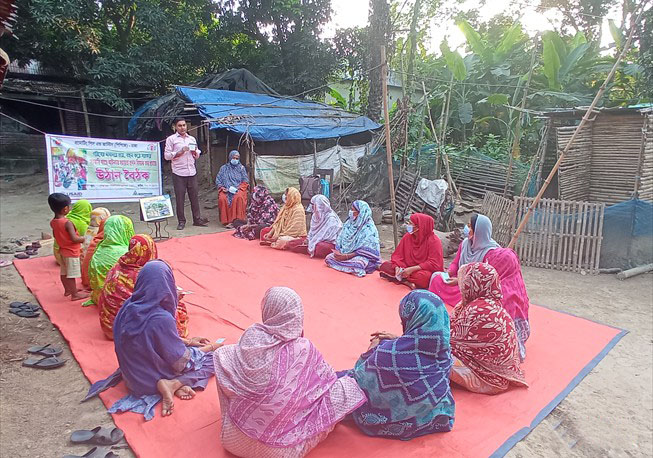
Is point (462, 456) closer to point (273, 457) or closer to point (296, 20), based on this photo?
point (273, 457)

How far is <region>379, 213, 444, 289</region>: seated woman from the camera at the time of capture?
512 cm

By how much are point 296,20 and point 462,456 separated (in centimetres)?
1354

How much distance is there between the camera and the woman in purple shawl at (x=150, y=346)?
8.82ft

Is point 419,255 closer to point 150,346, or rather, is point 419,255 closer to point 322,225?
point 322,225

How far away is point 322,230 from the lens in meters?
6.52

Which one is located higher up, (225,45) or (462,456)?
(225,45)

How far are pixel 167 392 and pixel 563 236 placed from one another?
5.59 meters

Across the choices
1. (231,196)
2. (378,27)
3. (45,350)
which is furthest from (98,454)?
(378,27)

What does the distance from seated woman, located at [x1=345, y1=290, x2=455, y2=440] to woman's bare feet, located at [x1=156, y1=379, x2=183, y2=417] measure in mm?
1113

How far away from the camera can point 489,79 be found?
12.5 metres

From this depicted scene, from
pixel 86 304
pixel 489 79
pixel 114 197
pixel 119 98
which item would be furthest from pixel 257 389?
pixel 489 79

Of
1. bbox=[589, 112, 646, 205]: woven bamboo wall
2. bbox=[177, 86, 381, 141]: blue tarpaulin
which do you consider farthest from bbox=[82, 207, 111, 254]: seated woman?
bbox=[589, 112, 646, 205]: woven bamboo wall

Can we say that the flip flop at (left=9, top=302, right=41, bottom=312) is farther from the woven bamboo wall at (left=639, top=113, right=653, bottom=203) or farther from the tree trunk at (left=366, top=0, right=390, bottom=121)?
the tree trunk at (left=366, top=0, right=390, bottom=121)

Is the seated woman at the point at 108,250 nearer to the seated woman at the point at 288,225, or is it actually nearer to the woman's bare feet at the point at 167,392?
the woman's bare feet at the point at 167,392
